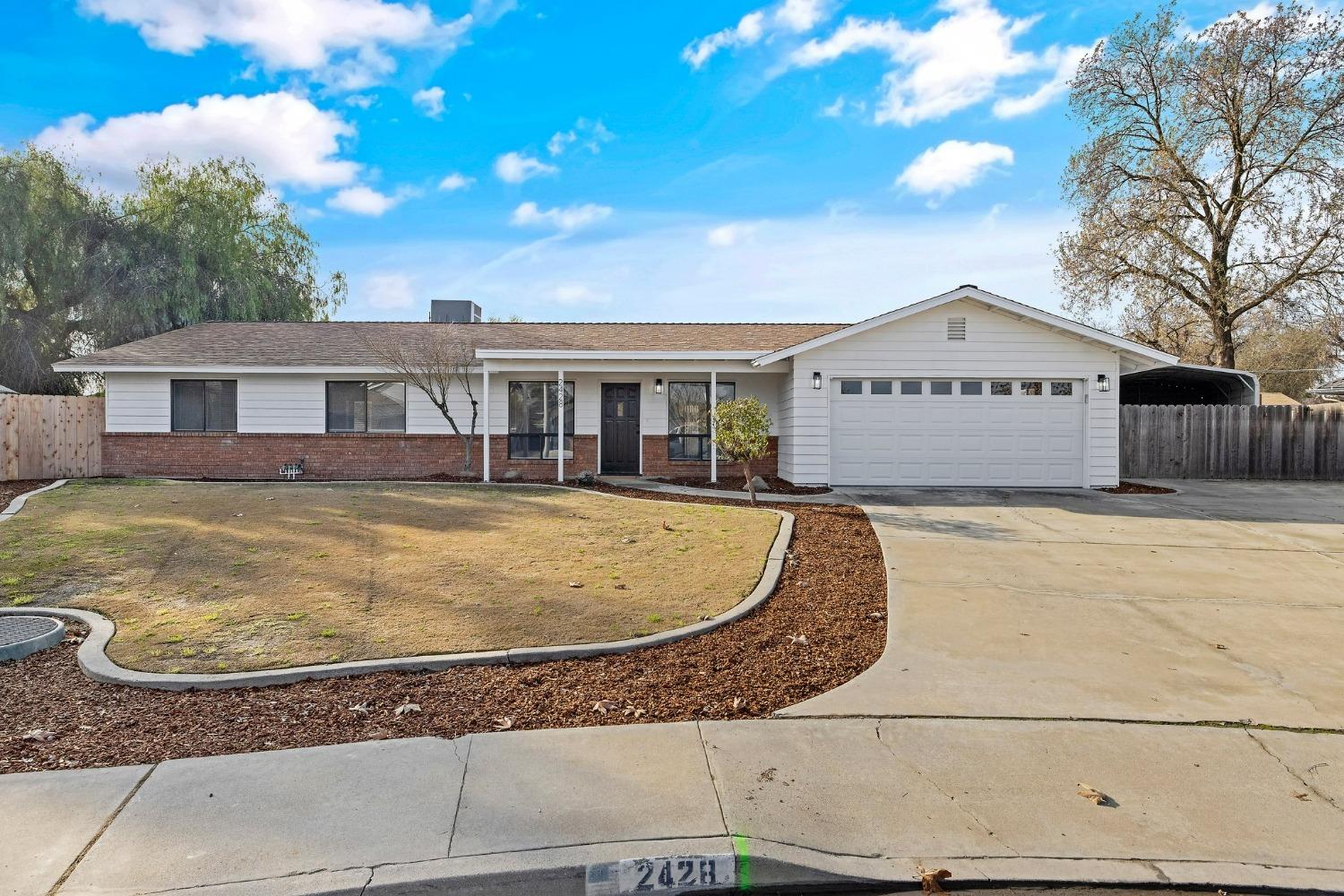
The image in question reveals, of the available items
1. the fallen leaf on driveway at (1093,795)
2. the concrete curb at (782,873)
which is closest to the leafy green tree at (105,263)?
the concrete curb at (782,873)

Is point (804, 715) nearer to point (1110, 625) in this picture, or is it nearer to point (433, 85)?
point (1110, 625)

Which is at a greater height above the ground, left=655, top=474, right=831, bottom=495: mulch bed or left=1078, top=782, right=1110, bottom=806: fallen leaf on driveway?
left=655, top=474, right=831, bottom=495: mulch bed

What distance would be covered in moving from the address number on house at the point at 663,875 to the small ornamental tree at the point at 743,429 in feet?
31.0

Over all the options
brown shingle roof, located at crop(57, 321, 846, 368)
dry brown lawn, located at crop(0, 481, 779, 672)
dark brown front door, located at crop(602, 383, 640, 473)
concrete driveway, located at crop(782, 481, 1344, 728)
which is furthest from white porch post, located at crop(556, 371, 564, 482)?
concrete driveway, located at crop(782, 481, 1344, 728)

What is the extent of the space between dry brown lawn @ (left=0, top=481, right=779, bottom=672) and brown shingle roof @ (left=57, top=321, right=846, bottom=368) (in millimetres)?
5318

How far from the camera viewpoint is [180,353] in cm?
1647

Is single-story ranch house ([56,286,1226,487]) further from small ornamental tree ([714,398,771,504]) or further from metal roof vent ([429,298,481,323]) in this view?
metal roof vent ([429,298,481,323])

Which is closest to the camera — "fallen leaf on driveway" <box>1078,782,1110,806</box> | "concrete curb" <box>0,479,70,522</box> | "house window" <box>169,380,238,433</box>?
"fallen leaf on driveway" <box>1078,782,1110,806</box>

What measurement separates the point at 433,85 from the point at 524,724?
1287 cm

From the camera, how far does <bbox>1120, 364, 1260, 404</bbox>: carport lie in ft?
59.8

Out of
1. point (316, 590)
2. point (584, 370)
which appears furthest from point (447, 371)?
point (316, 590)

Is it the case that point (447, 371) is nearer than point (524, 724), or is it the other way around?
point (524, 724)

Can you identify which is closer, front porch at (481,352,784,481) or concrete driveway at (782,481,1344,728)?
concrete driveway at (782,481,1344,728)

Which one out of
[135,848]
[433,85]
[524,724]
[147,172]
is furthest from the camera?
[147,172]
